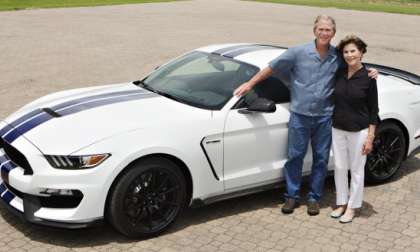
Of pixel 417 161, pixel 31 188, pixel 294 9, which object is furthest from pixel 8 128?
pixel 294 9

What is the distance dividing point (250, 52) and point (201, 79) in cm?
63

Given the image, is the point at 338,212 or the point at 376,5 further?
the point at 376,5

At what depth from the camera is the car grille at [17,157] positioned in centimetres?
454

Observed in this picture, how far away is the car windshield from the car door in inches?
8.0

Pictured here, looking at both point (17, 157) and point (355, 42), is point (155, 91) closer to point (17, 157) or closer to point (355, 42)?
point (17, 157)

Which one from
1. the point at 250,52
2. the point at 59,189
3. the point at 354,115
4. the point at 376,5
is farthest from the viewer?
the point at 376,5

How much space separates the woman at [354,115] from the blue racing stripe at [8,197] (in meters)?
2.84

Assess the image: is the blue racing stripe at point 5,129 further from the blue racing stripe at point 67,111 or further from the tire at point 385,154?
the tire at point 385,154

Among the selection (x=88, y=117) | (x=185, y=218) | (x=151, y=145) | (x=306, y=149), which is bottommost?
(x=185, y=218)

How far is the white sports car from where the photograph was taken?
4453 millimetres

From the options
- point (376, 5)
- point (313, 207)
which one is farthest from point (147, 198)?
point (376, 5)

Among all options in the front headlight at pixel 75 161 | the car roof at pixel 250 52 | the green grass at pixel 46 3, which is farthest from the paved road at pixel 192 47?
the green grass at pixel 46 3

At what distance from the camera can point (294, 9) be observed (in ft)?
99.9

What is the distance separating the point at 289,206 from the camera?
5.47 m
